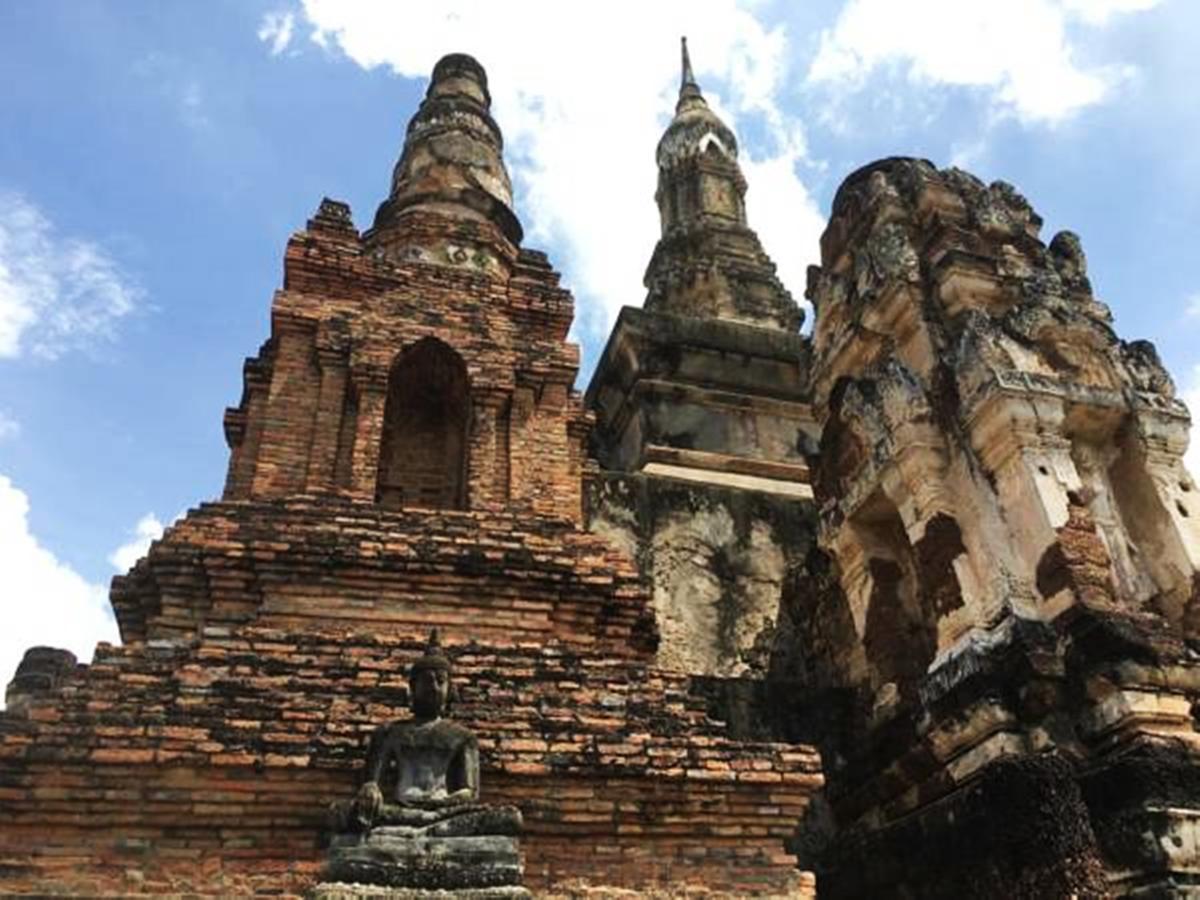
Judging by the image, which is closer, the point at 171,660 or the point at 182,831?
the point at 182,831

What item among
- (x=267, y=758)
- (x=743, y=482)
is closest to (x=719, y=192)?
(x=743, y=482)

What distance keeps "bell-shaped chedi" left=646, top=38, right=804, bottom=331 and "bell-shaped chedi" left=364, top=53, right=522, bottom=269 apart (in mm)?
5637

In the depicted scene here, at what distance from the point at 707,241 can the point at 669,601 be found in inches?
353

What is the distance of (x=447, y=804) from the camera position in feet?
17.0

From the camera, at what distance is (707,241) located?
19047 mm

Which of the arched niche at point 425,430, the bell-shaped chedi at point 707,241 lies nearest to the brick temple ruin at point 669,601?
the arched niche at point 425,430

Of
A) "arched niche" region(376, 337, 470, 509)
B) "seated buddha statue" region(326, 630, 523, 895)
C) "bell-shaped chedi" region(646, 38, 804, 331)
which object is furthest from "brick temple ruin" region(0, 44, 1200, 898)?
"bell-shaped chedi" region(646, 38, 804, 331)

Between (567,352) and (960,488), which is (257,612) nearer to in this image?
(567,352)

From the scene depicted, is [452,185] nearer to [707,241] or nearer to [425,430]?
[425,430]

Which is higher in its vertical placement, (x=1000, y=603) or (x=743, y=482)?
(x=743, y=482)

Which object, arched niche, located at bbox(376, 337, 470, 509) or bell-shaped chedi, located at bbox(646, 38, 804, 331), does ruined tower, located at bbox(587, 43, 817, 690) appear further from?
arched niche, located at bbox(376, 337, 470, 509)

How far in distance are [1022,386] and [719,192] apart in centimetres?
1281

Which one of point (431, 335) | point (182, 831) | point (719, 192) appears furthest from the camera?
point (719, 192)

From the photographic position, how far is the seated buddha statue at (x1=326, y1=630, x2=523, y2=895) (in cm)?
485
